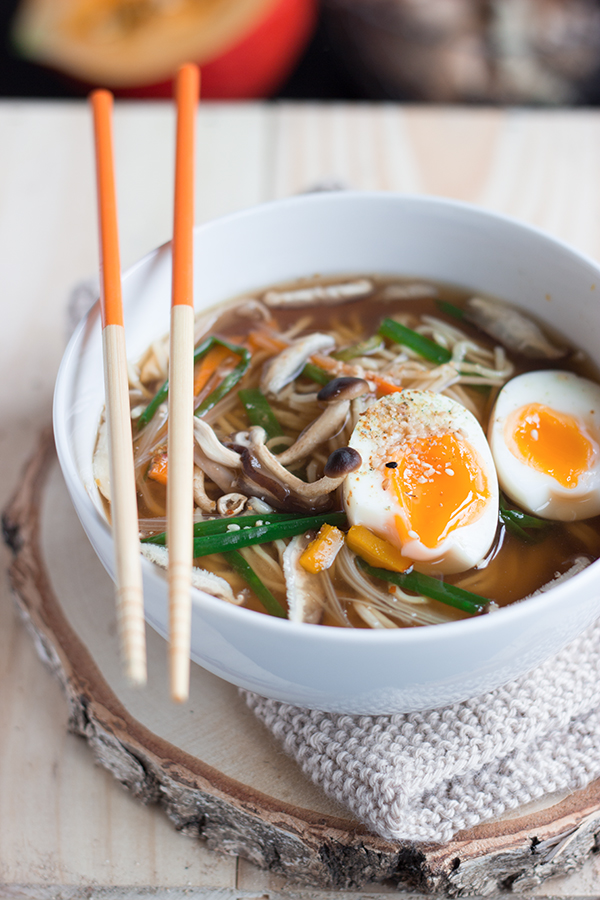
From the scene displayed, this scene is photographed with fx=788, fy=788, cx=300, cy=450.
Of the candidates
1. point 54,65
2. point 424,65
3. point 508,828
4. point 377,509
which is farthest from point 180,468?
point 54,65

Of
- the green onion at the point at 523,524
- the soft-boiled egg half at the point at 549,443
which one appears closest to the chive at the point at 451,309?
the soft-boiled egg half at the point at 549,443

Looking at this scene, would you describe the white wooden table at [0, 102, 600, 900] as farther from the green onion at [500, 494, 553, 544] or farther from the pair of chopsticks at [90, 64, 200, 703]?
the green onion at [500, 494, 553, 544]

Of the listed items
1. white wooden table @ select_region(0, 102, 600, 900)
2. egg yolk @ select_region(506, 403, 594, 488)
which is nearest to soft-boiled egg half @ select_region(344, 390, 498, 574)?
egg yolk @ select_region(506, 403, 594, 488)

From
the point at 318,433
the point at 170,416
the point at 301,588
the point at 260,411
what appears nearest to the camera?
the point at 170,416

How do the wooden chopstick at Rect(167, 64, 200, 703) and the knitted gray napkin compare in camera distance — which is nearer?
the wooden chopstick at Rect(167, 64, 200, 703)

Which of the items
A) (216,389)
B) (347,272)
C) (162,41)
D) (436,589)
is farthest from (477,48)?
(436,589)

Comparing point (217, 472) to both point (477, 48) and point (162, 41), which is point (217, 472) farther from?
point (162, 41)

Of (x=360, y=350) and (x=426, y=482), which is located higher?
(x=360, y=350)
